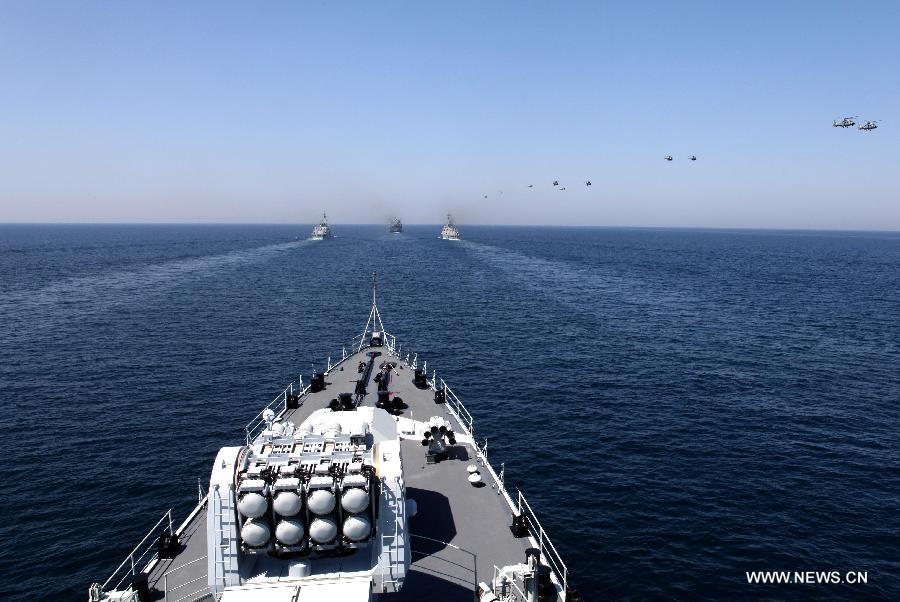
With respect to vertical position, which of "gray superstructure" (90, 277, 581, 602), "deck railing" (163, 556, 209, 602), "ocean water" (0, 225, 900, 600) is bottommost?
"ocean water" (0, 225, 900, 600)

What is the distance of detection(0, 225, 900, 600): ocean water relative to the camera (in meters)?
35.8

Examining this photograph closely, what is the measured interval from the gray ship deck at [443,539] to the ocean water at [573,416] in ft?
32.4

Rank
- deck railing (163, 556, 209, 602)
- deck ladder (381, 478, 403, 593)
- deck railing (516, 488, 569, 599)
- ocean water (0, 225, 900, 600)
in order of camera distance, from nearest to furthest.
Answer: deck ladder (381, 478, 403, 593) → deck railing (163, 556, 209, 602) → deck railing (516, 488, 569, 599) → ocean water (0, 225, 900, 600)

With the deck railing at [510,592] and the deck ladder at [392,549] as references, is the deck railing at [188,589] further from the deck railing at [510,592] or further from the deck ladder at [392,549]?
the deck railing at [510,592]

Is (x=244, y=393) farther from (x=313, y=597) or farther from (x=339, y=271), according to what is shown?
(x=339, y=271)

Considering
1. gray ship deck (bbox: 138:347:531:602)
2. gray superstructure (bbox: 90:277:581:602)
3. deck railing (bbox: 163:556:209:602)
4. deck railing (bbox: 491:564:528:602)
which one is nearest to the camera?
gray superstructure (bbox: 90:277:581:602)

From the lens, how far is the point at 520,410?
5938cm

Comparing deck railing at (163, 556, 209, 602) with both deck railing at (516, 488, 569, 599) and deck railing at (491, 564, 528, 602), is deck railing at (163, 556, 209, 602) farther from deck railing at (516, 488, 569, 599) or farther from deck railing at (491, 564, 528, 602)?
deck railing at (516, 488, 569, 599)

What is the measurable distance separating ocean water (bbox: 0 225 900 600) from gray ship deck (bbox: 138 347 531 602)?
32.4ft

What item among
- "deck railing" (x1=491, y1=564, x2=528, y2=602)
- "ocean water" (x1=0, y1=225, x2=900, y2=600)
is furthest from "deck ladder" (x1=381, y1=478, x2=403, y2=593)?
"ocean water" (x1=0, y1=225, x2=900, y2=600)

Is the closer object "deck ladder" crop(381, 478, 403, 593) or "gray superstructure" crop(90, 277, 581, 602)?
"gray superstructure" crop(90, 277, 581, 602)

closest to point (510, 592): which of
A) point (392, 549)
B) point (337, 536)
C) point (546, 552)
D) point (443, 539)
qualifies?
point (443, 539)

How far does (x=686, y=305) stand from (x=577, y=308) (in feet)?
85.4

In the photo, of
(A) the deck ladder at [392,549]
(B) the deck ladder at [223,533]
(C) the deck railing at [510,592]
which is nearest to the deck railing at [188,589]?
(B) the deck ladder at [223,533]
